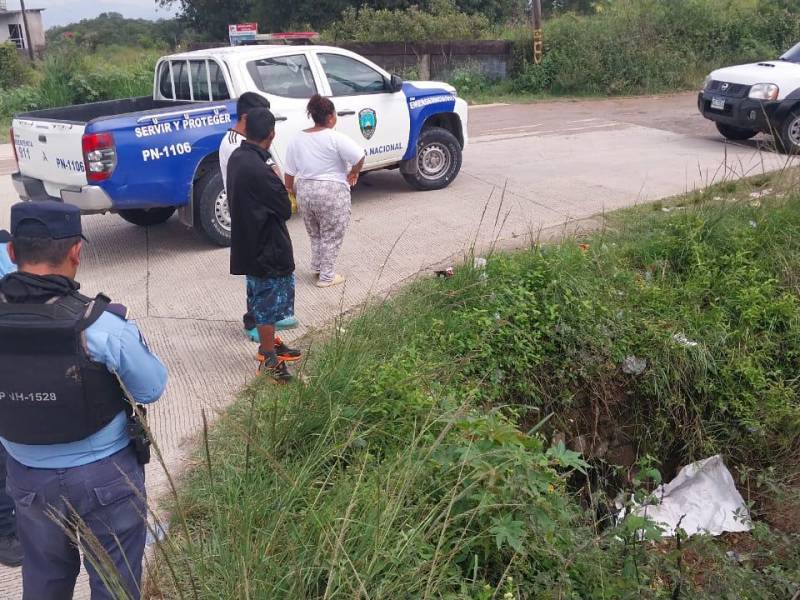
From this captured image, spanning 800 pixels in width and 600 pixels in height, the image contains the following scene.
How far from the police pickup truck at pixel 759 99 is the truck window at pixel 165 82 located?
7877mm

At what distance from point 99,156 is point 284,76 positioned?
237cm

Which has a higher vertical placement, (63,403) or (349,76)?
(349,76)

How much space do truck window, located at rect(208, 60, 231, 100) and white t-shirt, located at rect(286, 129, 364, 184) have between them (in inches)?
85.1

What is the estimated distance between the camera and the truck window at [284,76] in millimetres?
8328

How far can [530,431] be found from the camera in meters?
3.79

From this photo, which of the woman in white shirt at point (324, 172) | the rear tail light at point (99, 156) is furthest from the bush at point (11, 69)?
the woman in white shirt at point (324, 172)

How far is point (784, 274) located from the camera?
21.1 ft

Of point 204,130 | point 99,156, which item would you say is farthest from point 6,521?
point 204,130

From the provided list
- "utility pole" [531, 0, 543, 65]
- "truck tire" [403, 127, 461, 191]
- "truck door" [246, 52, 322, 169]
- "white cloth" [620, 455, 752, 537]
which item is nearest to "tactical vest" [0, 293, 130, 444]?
"white cloth" [620, 455, 752, 537]

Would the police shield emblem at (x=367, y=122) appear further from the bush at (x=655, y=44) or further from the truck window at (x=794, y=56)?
the bush at (x=655, y=44)

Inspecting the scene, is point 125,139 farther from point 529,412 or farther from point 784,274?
point 784,274

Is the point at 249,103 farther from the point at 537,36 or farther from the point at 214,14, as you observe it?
the point at 214,14

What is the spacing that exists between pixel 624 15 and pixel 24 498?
20203 millimetres

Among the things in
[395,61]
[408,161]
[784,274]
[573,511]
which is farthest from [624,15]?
[573,511]
